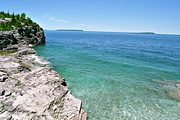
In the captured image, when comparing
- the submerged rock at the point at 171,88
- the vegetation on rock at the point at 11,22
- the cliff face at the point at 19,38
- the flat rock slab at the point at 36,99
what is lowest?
the submerged rock at the point at 171,88

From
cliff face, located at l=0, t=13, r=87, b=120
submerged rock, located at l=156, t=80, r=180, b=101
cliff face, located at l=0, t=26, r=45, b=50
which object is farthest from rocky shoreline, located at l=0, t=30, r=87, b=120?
cliff face, located at l=0, t=26, r=45, b=50

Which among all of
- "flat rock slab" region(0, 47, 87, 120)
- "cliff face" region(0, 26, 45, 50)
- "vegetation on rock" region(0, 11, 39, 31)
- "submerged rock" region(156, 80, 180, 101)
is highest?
"vegetation on rock" region(0, 11, 39, 31)

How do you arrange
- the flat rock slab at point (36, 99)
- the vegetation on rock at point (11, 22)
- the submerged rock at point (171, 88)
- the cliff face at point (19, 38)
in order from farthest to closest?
the vegetation on rock at point (11, 22) → the cliff face at point (19, 38) → the submerged rock at point (171, 88) → the flat rock slab at point (36, 99)

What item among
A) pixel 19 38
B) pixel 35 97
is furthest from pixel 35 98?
pixel 19 38

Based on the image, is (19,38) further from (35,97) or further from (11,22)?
(35,97)

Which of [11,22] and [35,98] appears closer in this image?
[35,98]

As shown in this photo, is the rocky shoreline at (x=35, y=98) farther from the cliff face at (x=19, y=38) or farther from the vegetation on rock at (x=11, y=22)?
the vegetation on rock at (x=11, y=22)

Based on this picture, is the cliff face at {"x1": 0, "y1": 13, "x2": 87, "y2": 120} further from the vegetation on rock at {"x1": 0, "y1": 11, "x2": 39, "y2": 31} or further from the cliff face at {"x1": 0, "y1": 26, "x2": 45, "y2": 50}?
the vegetation on rock at {"x1": 0, "y1": 11, "x2": 39, "y2": 31}

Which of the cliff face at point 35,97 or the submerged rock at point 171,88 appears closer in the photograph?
the cliff face at point 35,97

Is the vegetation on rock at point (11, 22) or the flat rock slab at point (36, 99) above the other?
the vegetation on rock at point (11, 22)

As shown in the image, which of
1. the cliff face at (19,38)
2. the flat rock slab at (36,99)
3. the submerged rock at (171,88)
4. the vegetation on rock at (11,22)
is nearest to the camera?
the flat rock slab at (36,99)

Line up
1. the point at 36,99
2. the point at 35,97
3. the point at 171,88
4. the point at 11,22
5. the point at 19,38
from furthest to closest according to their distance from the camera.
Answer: the point at 11,22, the point at 19,38, the point at 171,88, the point at 35,97, the point at 36,99

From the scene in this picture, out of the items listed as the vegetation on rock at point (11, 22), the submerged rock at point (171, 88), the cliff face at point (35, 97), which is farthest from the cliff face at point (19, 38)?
the submerged rock at point (171, 88)

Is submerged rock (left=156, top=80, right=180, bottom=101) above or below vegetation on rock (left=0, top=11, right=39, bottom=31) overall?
below
